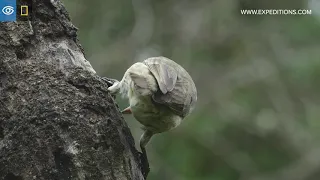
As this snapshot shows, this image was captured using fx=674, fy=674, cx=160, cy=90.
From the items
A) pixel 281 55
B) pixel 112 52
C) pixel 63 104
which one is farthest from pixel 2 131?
pixel 281 55

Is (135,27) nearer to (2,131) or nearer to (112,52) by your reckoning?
(112,52)

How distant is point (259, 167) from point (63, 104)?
675cm

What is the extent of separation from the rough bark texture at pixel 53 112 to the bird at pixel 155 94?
16.2 inches

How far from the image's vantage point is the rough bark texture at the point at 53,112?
11.9ft

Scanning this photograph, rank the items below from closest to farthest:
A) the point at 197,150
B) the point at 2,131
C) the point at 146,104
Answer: the point at 2,131 < the point at 146,104 < the point at 197,150

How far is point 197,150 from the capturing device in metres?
9.81

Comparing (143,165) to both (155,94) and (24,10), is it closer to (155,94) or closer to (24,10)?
(155,94)

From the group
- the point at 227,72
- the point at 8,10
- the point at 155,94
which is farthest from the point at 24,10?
the point at 227,72

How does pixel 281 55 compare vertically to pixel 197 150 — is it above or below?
above

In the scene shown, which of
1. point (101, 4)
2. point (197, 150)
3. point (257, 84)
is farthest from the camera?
point (101, 4)

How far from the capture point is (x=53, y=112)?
3.72 m

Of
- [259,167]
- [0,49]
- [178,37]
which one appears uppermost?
[0,49]

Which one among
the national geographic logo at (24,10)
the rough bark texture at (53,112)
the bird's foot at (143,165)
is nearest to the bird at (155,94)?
the bird's foot at (143,165)

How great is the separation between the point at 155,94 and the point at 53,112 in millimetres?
824
